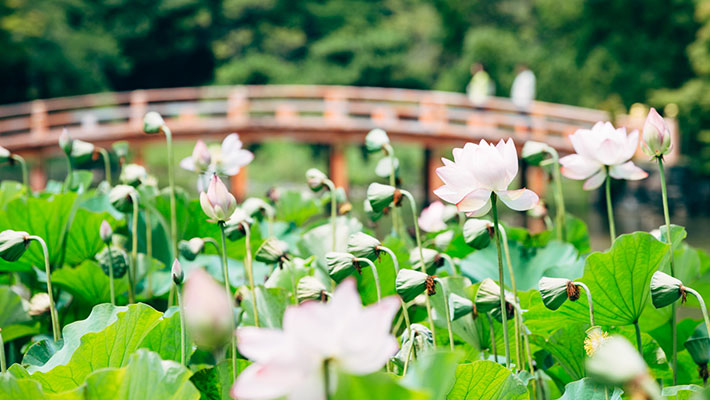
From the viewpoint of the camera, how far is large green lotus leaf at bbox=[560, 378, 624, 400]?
0.65 meters

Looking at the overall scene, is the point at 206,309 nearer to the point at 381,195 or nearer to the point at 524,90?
the point at 381,195

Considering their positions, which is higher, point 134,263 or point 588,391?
point 134,263

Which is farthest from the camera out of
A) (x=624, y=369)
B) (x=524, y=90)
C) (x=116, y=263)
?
(x=524, y=90)

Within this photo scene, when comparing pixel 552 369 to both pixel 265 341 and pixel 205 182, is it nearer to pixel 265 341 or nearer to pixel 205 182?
pixel 265 341

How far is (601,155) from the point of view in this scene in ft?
3.00

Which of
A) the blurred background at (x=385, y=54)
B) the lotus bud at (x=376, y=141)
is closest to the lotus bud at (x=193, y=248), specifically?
the lotus bud at (x=376, y=141)

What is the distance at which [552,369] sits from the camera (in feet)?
2.82

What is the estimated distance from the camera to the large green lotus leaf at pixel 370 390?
40 centimetres

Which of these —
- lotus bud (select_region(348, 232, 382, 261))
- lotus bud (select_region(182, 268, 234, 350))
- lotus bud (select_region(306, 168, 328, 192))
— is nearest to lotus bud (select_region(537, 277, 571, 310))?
lotus bud (select_region(348, 232, 382, 261))

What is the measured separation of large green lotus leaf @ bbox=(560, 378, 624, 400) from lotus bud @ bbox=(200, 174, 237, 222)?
358 mm

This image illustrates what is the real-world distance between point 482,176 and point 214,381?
311 mm

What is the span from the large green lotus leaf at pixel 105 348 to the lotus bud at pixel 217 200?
0.11m

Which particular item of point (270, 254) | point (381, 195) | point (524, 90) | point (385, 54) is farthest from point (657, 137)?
point (385, 54)

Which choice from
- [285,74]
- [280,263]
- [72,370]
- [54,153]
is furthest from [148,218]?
[285,74]
